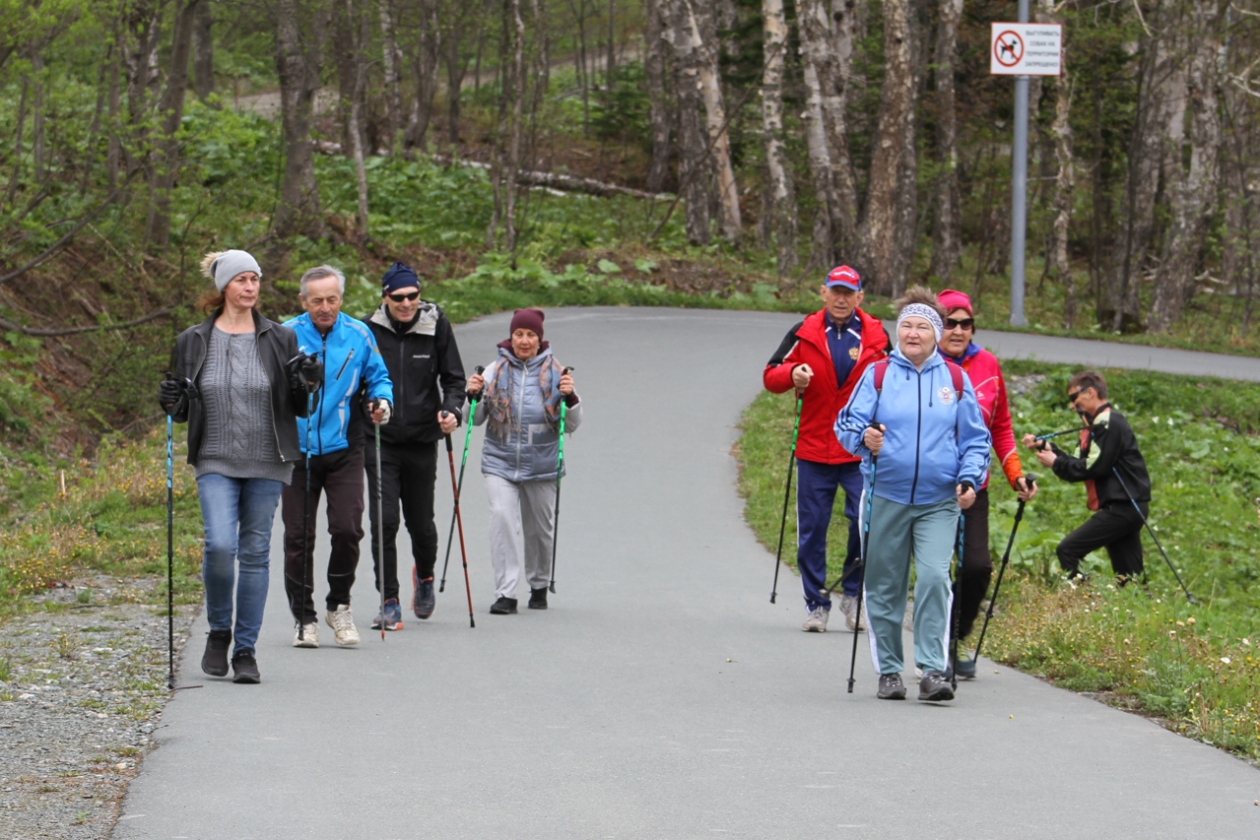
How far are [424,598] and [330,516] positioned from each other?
121cm

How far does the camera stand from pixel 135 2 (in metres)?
16.9

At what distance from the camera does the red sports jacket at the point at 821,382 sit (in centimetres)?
947

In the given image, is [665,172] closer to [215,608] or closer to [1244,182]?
[1244,182]

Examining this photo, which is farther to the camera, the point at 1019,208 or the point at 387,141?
the point at 387,141

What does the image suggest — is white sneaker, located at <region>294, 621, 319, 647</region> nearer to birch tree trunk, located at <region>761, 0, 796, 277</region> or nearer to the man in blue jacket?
the man in blue jacket

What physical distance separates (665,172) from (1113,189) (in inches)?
496

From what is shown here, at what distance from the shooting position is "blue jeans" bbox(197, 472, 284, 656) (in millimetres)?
7484

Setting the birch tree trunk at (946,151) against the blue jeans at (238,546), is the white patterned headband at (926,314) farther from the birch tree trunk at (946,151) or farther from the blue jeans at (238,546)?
the birch tree trunk at (946,151)

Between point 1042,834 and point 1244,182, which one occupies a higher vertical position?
point 1244,182

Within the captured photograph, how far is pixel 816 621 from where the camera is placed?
31.9 feet

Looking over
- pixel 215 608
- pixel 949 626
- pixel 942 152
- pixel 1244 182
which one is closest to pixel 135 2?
pixel 215 608

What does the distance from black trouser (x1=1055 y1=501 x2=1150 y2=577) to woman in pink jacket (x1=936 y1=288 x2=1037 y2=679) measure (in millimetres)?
3123

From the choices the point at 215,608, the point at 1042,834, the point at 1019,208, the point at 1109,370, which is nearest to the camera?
the point at 1042,834

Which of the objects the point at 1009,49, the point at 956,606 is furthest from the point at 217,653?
the point at 1009,49
